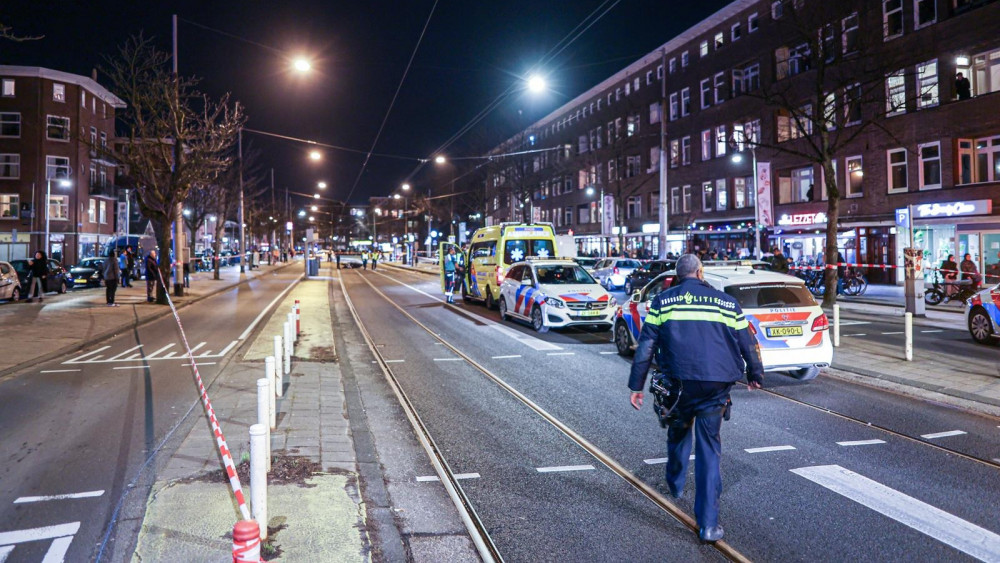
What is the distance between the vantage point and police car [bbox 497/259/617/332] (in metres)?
14.4

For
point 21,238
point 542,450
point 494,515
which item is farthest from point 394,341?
point 21,238

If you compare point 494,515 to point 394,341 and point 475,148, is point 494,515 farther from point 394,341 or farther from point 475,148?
point 475,148

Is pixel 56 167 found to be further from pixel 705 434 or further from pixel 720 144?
pixel 705 434

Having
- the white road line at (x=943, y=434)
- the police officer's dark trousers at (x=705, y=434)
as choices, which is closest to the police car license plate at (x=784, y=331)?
the white road line at (x=943, y=434)

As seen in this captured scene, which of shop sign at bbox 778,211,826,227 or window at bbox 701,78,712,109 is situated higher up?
window at bbox 701,78,712,109

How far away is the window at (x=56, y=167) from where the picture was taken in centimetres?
4603

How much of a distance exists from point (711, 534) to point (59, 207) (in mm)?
54032

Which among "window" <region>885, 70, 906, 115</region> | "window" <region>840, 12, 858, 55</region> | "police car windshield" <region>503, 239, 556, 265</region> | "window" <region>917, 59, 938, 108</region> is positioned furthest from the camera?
"window" <region>840, 12, 858, 55</region>

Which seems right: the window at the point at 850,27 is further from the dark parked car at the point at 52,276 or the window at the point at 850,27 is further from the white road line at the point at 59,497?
the dark parked car at the point at 52,276

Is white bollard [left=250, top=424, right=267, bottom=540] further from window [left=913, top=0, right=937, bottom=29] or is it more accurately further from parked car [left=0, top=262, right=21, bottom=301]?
window [left=913, top=0, right=937, bottom=29]

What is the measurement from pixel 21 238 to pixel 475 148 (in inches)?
1321

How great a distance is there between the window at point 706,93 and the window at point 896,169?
14604 mm

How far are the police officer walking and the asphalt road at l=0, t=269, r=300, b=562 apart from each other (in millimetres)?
3557

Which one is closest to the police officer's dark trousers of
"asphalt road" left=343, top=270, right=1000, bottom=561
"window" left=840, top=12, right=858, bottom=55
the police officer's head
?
"asphalt road" left=343, top=270, right=1000, bottom=561
